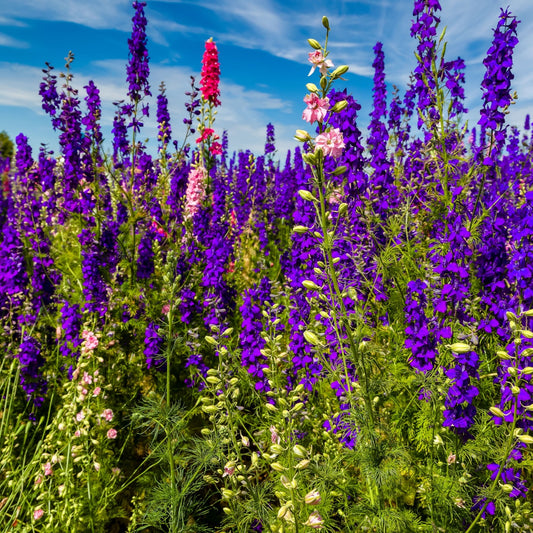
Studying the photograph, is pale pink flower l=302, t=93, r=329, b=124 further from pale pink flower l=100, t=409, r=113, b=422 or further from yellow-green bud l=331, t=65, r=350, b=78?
pale pink flower l=100, t=409, r=113, b=422

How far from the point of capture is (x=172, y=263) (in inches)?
92.4

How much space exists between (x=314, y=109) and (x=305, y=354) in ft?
6.86

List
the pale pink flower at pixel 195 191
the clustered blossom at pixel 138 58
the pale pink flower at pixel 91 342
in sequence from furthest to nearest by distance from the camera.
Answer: the pale pink flower at pixel 195 191
the clustered blossom at pixel 138 58
the pale pink flower at pixel 91 342

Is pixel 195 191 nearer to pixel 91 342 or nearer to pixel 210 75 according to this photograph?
pixel 210 75

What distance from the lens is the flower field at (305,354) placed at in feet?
6.43

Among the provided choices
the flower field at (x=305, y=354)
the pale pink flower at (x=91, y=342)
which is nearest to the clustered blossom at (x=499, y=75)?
the flower field at (x=305, y=354)

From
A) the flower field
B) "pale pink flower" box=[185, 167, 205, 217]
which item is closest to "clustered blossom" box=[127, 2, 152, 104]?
the flower field

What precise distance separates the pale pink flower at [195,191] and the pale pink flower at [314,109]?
4.12m

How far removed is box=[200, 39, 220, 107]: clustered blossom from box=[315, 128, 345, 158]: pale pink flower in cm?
424

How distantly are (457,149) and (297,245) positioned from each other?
5.12 feet

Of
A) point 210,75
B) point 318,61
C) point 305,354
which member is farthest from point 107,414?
point 210,75

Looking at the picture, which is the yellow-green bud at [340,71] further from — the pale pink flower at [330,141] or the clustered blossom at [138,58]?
the clustered blossom at [138,58]

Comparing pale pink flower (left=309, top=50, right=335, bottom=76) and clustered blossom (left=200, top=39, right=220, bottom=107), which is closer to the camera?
pale pink flower (left=309, top=50, right=335, bottom=76)

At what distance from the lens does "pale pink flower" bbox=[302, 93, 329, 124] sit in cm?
167
